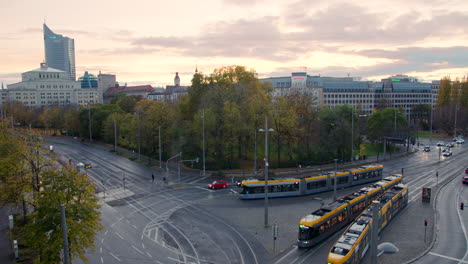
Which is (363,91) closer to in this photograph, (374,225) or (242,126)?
(242,126)

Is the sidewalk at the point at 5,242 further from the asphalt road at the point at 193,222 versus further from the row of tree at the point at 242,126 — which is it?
the row of tree at the point at 242,126

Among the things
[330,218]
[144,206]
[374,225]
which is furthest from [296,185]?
[374,225]

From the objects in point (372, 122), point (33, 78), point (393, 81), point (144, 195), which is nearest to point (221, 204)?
point (144, 195)

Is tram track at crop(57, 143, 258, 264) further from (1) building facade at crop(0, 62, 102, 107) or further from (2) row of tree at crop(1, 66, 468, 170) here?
(1) building facade at crop(0, 62, 102, 107)

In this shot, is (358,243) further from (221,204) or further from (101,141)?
(101,141)

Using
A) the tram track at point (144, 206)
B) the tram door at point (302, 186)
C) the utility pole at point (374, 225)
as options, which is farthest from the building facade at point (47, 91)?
the utility pole at point (374, 225)

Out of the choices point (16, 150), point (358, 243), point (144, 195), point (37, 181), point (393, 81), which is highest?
point (393, 81)
